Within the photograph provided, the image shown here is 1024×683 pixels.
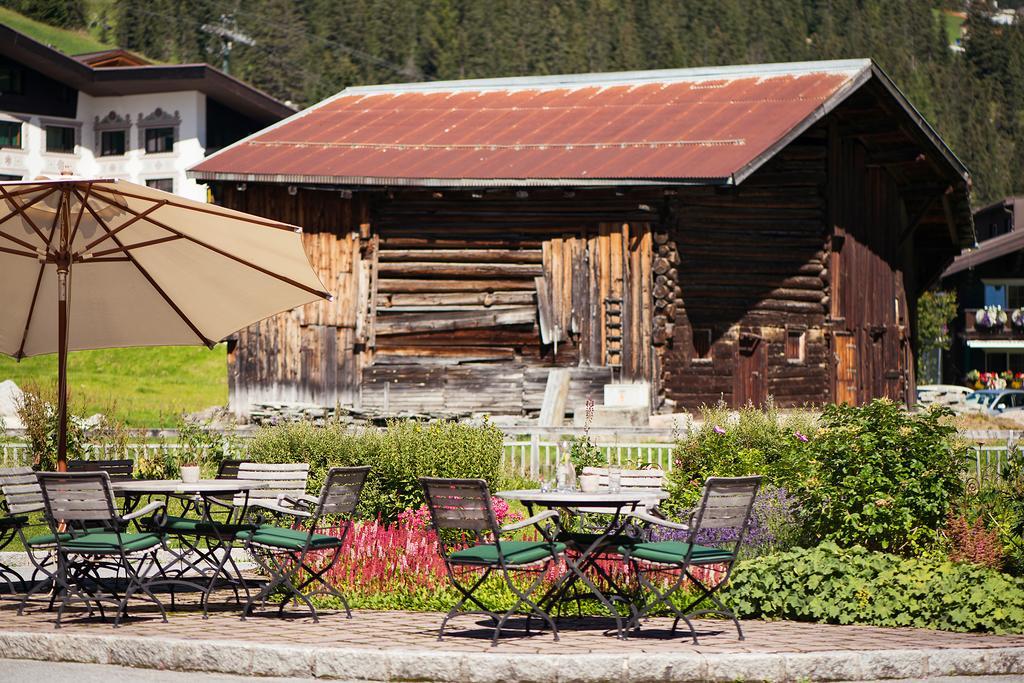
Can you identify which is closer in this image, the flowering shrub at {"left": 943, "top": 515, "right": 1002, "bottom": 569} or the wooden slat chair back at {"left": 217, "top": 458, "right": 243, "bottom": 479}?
the flowering shrub at {"left": 943, "top": 515, "right": 1002, "bottom": 569}

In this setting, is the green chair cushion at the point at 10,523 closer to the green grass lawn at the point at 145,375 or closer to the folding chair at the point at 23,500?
the folding chair at the point at 23,500

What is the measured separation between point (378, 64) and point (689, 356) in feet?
271

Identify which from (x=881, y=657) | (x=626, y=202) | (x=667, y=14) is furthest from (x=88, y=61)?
(x=667, y=14)

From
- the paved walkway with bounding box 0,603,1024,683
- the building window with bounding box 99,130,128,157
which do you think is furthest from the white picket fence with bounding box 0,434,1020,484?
the building window with bounding box 99,130,128,157

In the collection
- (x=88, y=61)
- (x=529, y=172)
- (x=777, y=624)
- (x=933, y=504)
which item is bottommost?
(x=777, y=624)

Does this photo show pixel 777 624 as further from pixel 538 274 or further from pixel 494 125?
pixel 494 125

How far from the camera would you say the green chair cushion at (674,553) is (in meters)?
9.10

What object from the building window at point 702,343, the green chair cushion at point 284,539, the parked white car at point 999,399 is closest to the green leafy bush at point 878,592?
the green chair cushion at point 284,539

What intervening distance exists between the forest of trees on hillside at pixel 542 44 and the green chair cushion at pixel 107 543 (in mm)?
88456

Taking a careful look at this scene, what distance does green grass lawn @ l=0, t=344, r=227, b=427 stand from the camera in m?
35.8

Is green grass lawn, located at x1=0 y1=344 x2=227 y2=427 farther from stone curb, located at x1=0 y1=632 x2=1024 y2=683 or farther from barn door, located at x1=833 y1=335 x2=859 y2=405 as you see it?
stone curb, located at x1=0 y1=632 x2=1024 y2=683

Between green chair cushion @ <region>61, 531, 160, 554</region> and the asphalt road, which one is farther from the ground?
green chair cushion @ <region>61, 531, 160, 554</region>

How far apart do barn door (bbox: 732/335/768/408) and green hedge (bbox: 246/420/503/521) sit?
12.6m

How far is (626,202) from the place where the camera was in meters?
24.5
